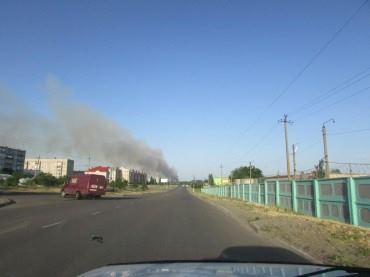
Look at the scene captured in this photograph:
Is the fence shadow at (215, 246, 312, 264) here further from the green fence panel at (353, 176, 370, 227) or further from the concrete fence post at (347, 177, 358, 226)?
the concrete fence post at (347, 177, 358, 226)

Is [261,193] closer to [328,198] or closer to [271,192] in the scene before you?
[271,192]

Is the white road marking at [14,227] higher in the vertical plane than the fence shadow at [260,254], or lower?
higher

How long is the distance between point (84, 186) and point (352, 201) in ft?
103

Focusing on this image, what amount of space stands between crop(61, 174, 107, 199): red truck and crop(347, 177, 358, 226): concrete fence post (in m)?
30.7

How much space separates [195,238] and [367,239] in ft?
15.5

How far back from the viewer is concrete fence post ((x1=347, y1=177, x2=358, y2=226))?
17672 mm

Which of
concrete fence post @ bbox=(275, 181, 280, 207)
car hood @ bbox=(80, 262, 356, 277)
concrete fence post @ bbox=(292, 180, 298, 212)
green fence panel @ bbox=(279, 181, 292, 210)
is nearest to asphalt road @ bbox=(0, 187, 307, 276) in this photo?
car hood @ bbox=(80, 262, 356, 277)

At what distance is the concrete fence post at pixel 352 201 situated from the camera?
17.7 meters

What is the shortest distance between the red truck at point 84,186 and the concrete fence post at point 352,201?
30748 millimetres

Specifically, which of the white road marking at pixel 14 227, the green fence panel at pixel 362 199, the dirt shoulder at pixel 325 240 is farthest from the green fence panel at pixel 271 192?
the white road marking at pixel 14 227

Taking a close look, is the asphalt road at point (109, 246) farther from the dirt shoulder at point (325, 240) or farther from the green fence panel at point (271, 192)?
the green fence panel at point (271, 192)

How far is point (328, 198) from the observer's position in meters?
20.8

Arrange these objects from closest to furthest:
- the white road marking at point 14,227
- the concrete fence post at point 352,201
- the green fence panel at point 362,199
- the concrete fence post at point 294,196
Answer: the white road marking at point 14,227 → the green fence panel at point 362,199 → the concrete fence post at point 352,201 → the concrete fence post at point 294,196

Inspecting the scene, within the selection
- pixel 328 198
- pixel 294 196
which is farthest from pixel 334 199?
pixel 294 196
